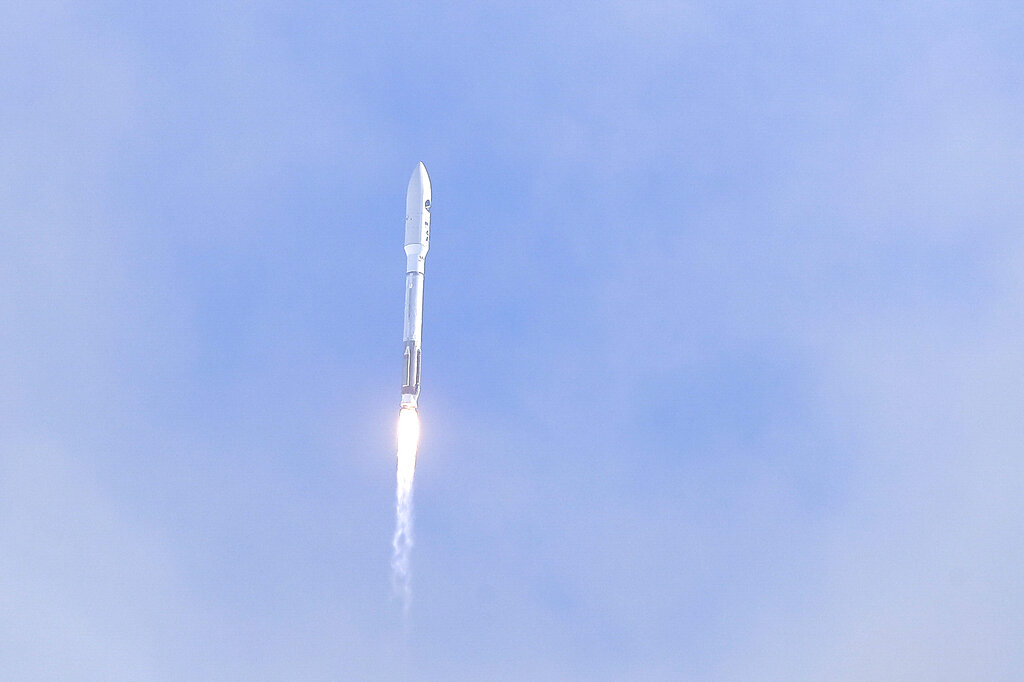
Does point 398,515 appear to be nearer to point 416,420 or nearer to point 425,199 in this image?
point 416,420

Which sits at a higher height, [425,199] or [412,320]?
[425,199]

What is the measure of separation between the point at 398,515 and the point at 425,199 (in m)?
18.0

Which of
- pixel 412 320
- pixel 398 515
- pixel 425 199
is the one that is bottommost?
pixel 398 515

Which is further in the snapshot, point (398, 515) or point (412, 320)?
point (398, 515)

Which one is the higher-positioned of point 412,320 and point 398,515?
point 412,320

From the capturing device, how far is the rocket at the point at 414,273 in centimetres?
7694

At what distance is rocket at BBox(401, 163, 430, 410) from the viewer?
252 feet

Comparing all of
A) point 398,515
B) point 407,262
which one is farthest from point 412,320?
point 398,515

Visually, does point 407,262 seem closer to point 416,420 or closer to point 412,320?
point 412,320

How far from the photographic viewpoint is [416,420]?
253 ft

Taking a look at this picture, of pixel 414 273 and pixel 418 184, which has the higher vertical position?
pixel 418 184

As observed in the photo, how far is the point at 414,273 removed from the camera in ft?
258

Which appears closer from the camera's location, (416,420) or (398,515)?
(416,420)

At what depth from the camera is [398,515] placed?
83875 millimetres
